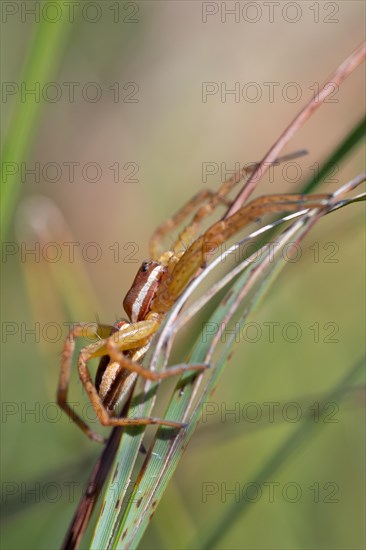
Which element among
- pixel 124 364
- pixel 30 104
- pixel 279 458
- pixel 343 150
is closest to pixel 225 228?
pixel 343 150

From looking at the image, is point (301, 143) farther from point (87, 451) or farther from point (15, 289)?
point (87, 451)

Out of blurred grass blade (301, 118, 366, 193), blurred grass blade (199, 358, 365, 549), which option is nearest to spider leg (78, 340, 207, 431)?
blurred grass blade (199, 358, 365, 549)

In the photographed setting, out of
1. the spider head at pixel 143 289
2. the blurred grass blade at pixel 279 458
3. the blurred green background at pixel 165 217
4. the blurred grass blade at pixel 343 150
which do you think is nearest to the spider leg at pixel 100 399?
the spider head at pixel 143 289

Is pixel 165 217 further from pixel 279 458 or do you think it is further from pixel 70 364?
pixel 279 458

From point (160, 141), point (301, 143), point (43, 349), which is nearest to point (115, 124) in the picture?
point (160, 141)

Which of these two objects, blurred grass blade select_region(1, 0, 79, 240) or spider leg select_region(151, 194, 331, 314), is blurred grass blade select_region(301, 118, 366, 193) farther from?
blurred grass blade select_region(1, 0, 79, 240)
